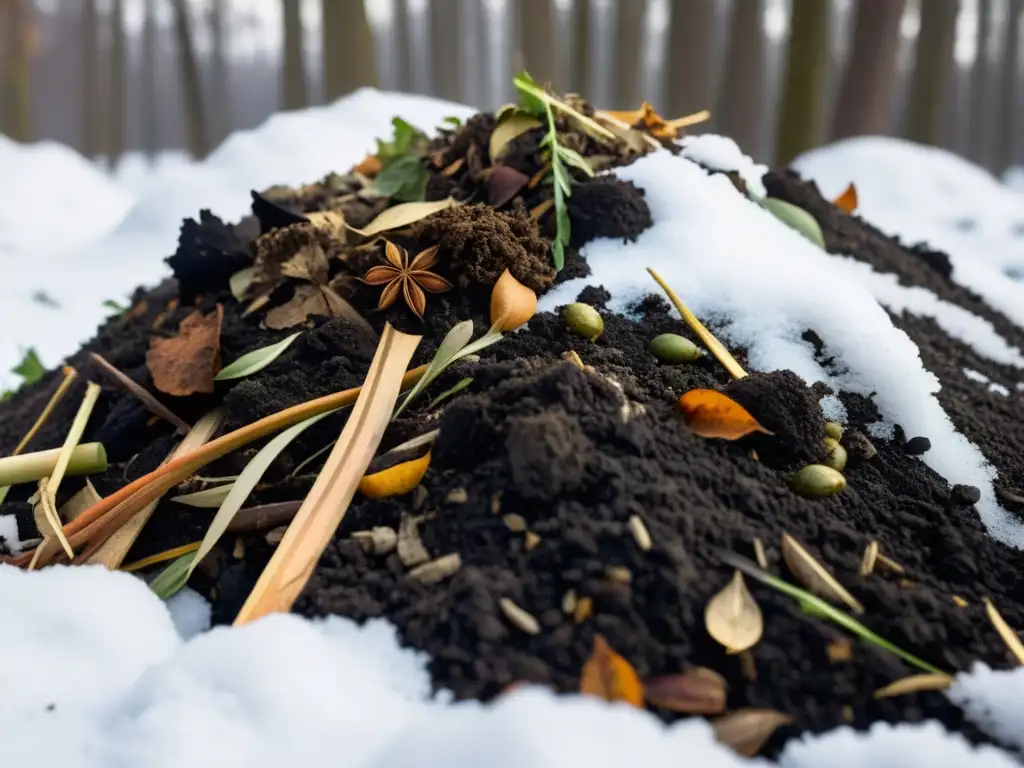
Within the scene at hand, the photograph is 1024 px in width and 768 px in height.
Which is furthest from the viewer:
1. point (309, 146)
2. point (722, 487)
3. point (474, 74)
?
point (474, 74)

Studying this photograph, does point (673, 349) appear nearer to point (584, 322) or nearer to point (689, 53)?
point (584, 322)

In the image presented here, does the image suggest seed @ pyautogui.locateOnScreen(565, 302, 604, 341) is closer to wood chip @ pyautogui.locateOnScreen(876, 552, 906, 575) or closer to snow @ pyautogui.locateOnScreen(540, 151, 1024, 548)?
snow @ pyautogui.locateOnScreen(540, 151, 1024, 548)

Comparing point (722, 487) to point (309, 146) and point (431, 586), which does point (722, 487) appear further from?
point (309, 146)

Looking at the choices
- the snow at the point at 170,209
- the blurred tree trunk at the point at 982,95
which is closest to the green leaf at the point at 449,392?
the snow at the point at 170,209

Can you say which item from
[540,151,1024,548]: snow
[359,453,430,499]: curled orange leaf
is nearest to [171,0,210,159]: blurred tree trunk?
[540,151,1024,548]: snow

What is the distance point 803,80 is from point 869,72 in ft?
1.23

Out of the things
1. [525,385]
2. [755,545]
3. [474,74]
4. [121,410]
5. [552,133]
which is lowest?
[474,74]

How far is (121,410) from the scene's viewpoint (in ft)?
4.66

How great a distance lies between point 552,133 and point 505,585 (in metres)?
1.04

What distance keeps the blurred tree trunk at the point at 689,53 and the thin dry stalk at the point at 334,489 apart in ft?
16.1

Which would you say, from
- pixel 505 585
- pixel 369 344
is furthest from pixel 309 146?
pixel 505 585

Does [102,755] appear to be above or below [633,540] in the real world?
below

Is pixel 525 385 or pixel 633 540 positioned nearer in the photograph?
pixel 633 540

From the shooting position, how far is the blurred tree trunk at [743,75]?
18.3 ft
